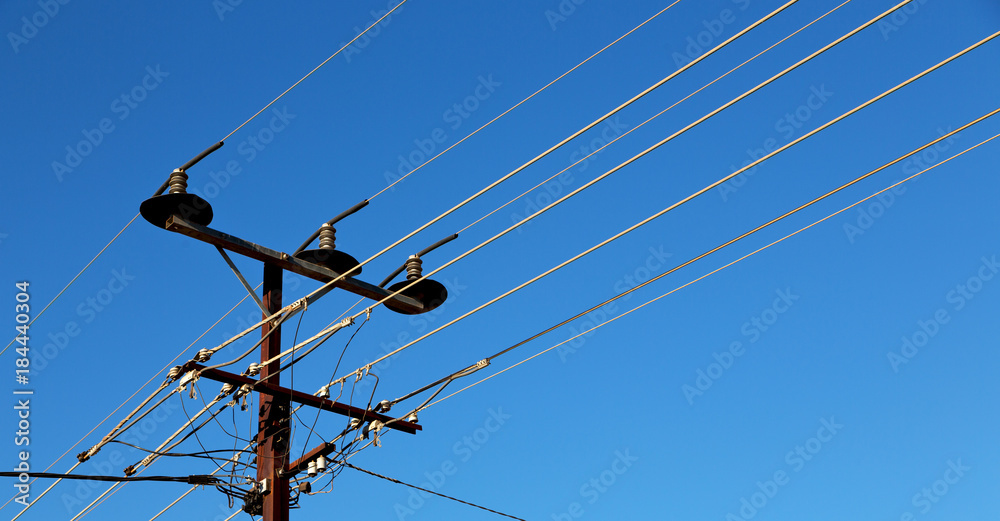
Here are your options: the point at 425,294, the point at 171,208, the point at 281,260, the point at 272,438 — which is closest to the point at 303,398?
the point at 272,438

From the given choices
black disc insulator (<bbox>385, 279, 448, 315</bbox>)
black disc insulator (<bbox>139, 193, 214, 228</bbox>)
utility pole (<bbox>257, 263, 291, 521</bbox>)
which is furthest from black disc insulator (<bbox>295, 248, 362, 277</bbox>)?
black disc insulator (<bbox>139, 193, 214, 228</bbox>)

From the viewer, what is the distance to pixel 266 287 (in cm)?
1052

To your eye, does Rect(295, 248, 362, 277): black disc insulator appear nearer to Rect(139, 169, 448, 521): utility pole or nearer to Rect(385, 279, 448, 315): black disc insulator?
Rect(139, 169, 448, 521): utility pole

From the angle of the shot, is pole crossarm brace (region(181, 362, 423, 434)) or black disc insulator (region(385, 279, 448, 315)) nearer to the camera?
pole crossarm brace (region(181, 362, 423, 434))

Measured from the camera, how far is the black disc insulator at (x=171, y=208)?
9.79m

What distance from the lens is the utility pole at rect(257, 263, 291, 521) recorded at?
383 inches

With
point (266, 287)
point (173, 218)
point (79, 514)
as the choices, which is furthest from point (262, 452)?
point (79, 514)

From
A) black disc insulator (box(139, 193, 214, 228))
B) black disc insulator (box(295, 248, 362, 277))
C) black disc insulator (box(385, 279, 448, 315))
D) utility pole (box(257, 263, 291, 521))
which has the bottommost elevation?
utility pole (box(257, 263, 291, 521))

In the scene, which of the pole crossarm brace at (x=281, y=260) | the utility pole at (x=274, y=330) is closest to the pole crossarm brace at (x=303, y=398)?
the utility pole at (x=274, y=330)

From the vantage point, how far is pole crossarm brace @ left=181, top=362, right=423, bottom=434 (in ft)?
31.1

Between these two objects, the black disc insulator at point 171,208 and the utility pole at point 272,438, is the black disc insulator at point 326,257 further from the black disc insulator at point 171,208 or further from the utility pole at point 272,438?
the black disc insulator at point 171,208

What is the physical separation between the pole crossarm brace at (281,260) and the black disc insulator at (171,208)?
58 mm

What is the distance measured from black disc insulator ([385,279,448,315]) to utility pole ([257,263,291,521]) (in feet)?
4.36

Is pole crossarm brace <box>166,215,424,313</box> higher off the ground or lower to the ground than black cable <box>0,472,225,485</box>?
higher
